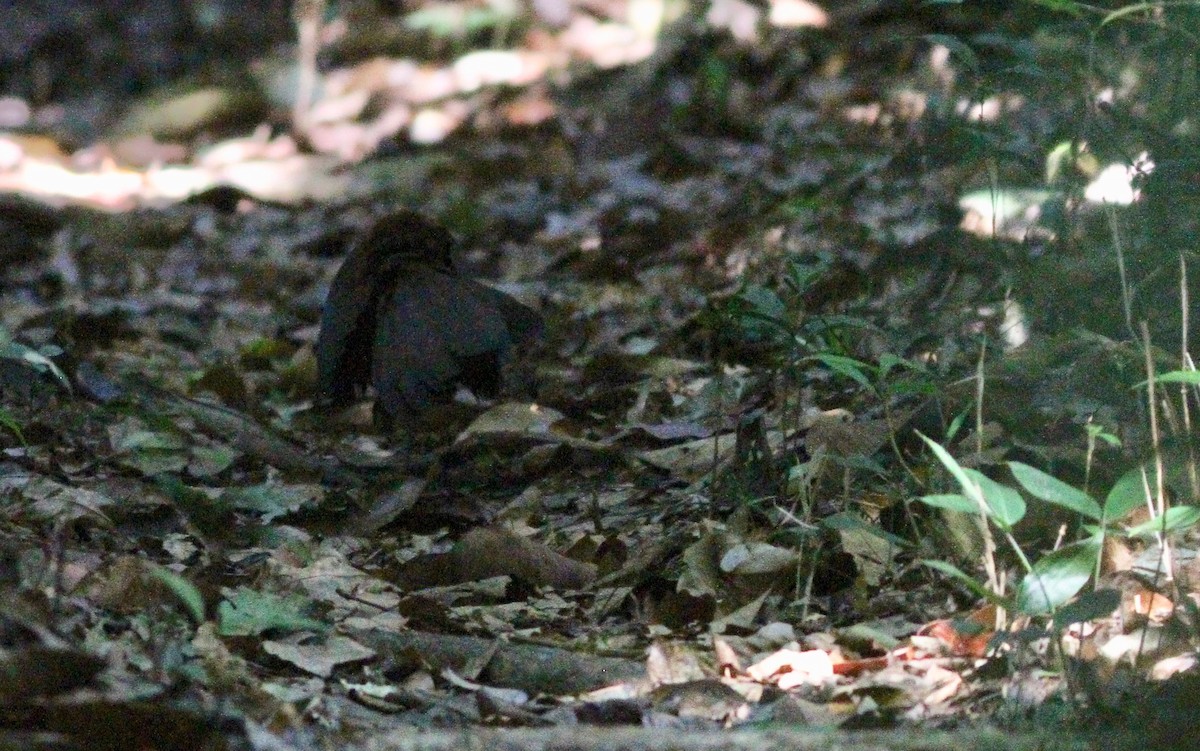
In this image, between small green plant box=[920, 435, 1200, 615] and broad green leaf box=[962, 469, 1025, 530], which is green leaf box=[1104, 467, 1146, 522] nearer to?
small green plant box=[920, 435, 1200, 615]

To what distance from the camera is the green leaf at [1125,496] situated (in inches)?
77.8

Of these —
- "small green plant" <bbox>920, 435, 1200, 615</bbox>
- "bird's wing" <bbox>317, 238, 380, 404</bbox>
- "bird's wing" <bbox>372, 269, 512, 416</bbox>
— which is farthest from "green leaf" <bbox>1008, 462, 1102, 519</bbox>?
"bird's wing" <bbox>317, 238, 380, 404</bbox>

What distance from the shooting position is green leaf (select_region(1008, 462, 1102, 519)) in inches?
76.8

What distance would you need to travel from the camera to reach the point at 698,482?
2.84 meters

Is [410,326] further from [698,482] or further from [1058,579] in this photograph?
[1058,579]

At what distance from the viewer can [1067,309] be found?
2807 millimetres

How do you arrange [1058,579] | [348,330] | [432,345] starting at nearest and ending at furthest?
1. [1058,579]
2. [432,345]
3. [348,330]

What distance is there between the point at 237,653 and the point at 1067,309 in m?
1.57

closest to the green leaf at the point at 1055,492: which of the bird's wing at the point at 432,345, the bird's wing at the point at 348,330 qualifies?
the bird's wing at the point at 432,345

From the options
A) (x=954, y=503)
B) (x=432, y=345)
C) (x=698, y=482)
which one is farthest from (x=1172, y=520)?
(x=432, y=345)

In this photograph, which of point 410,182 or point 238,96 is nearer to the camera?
point 410,182

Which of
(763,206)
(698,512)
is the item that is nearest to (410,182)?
(763,206)

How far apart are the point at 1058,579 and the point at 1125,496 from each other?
15cm

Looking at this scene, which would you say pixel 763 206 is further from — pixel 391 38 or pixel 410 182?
pixel 391 38
